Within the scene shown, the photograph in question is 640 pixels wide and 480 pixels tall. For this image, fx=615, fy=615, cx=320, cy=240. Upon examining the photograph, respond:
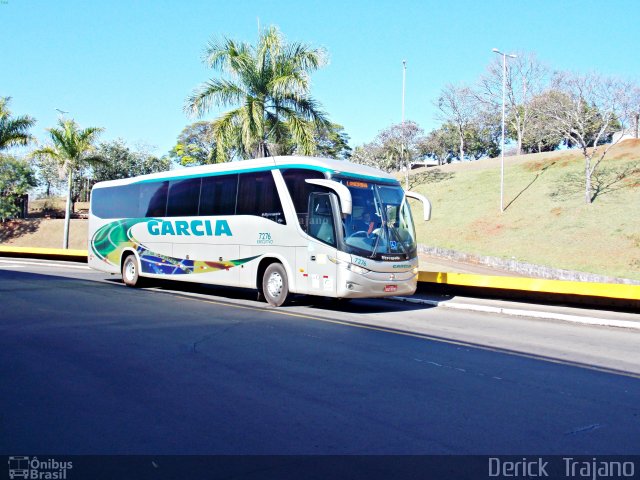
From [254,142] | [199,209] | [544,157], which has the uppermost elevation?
[544,157]

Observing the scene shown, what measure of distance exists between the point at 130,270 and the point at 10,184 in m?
41.8

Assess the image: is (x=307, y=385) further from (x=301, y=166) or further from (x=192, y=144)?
(x=192, y=144)

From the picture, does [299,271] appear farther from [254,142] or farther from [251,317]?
[254,142]

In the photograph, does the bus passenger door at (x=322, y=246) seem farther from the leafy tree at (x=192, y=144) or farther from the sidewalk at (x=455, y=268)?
the leafy tree at (x=192, y=144)

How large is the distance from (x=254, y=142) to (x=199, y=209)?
983 centimetres

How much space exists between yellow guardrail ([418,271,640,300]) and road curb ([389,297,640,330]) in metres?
0.95

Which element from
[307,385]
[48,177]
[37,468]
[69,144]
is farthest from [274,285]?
[48,177]

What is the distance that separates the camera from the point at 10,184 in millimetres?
54875

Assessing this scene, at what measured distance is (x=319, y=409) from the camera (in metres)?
6.05

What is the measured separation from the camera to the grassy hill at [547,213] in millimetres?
31219

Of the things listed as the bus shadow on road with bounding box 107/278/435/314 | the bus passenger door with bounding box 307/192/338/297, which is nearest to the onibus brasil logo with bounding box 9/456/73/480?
the bus passenger door with bounding box 307/192/338/297

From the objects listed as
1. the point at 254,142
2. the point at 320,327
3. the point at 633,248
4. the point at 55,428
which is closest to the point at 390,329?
the point at 320,327

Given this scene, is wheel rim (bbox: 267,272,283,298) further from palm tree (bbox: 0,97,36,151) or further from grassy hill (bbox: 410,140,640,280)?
palm tree (bbox: 0,97,36,151)

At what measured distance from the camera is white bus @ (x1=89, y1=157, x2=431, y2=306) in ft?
43.5
